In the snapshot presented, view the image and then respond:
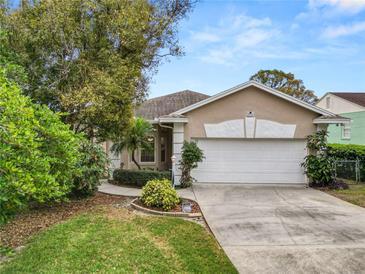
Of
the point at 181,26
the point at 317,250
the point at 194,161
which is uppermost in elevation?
the point at 181,26

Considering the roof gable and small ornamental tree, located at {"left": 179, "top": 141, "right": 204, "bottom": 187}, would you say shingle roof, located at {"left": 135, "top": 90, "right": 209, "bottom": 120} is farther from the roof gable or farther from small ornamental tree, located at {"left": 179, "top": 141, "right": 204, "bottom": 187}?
small ornamental tree, located at {"left": 179, "top": 141, "right": 204, "bottom": 187}

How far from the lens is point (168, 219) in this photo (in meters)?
8.19

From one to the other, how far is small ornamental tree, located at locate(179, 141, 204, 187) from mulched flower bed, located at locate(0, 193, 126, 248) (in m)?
3.19

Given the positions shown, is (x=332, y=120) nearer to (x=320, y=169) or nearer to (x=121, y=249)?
(x=320, y=169)

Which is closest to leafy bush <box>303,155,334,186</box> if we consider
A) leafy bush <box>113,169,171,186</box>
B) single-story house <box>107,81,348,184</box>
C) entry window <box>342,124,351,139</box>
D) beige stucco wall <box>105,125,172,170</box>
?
single-story house <box>107,81,348,184</box>

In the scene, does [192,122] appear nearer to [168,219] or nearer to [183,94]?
[168,219]

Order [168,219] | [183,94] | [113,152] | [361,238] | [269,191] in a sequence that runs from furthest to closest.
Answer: [183,94], [113,152], [269,191], [168,219], [361,238]

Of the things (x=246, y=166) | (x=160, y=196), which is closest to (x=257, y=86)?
(x=246, y=166)

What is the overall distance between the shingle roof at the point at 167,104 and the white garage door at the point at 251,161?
4808mm

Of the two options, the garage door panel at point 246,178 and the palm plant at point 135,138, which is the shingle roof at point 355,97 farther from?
the palm plant at point 135,138

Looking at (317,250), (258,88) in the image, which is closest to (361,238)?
(317,250)

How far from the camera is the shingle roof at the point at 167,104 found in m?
17.7

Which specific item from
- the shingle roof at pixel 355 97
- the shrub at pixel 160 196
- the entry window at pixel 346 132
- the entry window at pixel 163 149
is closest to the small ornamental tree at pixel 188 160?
Result: the shrub at pixel 160 196

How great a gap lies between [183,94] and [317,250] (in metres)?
16.2
